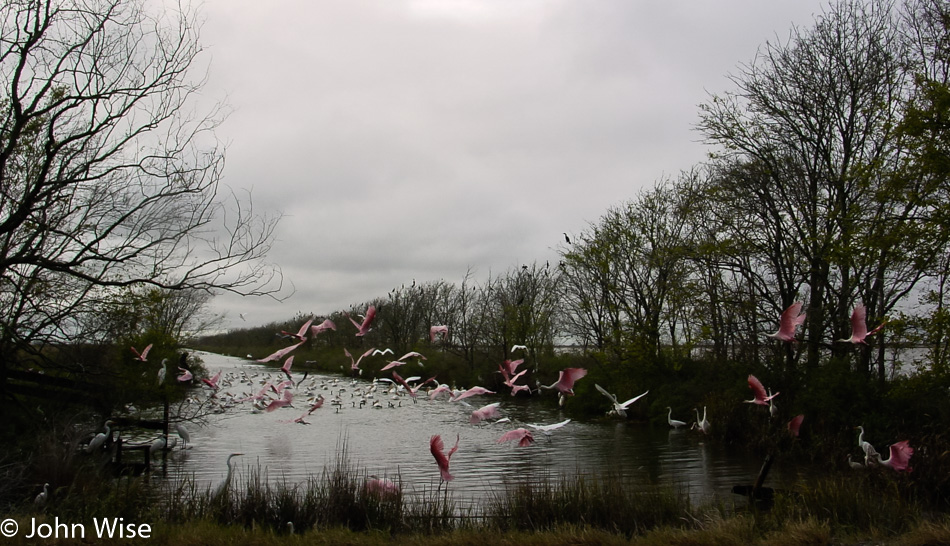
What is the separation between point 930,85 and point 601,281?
Result: 65.1 ft

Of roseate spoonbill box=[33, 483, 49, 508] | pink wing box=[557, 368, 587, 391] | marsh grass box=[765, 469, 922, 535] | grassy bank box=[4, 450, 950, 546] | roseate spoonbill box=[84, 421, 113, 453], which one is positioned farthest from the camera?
roseate spoonbill box=[84, 421, 113, 453]

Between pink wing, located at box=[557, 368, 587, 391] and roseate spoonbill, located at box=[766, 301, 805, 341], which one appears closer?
roseate spoonbill, located at box=[766, 301, 805, 341]

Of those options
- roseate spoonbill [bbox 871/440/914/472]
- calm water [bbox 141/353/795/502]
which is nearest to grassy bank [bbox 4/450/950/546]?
roseate spoonbill [bbox 871/440/914/472]

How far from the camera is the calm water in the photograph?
14359 mm

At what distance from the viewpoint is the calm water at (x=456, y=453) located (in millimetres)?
14359

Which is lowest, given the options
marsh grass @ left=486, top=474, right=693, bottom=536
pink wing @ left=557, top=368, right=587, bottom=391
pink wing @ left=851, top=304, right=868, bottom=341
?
marsh grass @ left=486, top=474, right=693, bottom=536

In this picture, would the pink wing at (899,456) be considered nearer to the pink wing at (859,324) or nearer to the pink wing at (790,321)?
the pink wing at (859,324)

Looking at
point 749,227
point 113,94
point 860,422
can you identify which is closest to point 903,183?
point 860,422

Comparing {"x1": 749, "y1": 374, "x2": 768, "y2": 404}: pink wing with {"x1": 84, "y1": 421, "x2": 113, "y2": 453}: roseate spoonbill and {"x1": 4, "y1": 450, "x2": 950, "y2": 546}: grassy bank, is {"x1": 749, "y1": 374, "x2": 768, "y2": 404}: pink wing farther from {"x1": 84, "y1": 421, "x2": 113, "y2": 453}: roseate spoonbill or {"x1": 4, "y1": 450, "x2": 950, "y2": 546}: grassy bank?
{"x1": 84, "y1": 421, "x2": 113, "y2": 453}: roseate spoonbill

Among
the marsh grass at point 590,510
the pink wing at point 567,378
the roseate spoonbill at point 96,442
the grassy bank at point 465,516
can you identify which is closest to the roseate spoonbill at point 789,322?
the grassy bank at point 465,516

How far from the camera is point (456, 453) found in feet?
59.6

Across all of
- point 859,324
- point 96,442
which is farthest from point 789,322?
point 96,442

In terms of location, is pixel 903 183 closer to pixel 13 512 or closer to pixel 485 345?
pixel 13 512

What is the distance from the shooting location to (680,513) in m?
8.73
